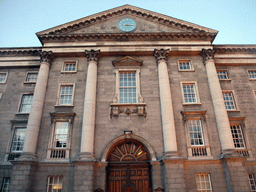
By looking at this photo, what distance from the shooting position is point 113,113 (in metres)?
17.6

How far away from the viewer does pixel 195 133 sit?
56.7ft

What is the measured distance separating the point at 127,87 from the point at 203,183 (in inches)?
415

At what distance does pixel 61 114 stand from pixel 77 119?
4.99 feet

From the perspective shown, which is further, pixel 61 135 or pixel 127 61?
pixel 127 61

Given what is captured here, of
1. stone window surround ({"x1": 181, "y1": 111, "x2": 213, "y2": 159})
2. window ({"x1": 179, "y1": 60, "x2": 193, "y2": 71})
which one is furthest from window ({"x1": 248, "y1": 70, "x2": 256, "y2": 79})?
stone window surround ({"x1": 181, "y1": 111, "x2": 213, "y2": 159})

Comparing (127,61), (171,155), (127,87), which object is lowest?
(171,155)

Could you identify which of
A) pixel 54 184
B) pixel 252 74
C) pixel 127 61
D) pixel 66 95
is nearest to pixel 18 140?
pixel 54 184

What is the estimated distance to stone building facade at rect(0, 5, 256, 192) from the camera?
50.8 ft

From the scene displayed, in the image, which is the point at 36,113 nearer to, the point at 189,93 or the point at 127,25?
the point at 127,25

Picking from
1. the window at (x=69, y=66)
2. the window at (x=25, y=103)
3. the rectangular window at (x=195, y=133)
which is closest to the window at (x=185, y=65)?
the rectangular window at (x=195, y=133)

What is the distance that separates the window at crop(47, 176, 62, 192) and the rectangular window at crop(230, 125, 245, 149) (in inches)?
621

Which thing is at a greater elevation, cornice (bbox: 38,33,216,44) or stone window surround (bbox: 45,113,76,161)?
cornice (bbox: 38,33,216,44)

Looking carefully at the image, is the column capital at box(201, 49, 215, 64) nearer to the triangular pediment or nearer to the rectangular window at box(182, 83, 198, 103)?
the rectangular window at box(182, 83, 198, 103)

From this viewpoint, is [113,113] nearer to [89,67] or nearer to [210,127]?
[89,67]
